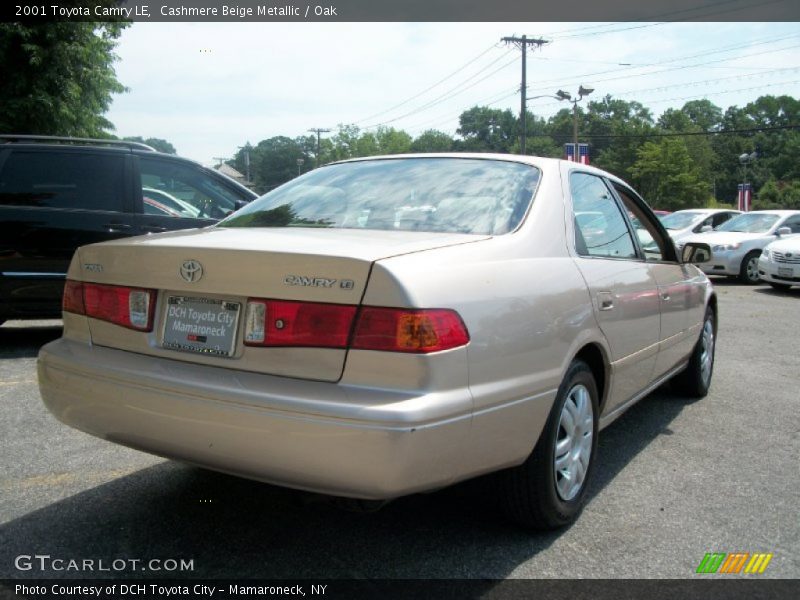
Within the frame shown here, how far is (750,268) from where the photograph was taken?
14312 mm

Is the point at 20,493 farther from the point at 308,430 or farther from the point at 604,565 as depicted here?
the point at 604,565

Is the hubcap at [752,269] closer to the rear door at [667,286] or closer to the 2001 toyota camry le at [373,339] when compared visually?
the rear door at [667,286]

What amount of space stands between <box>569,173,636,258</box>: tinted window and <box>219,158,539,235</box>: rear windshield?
32 centimetres

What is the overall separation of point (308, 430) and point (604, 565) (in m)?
1.26

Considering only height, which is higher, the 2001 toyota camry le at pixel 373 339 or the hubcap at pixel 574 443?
the 2001 toyota camry le at pixel 373 339

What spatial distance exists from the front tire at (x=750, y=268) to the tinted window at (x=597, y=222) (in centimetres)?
1175

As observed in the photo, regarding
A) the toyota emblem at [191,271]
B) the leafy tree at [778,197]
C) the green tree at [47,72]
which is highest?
the green tree at [47,72]

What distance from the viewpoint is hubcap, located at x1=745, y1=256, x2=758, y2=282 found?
14.3 metres

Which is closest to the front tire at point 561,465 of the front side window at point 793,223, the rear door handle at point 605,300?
the rear door handle at point 605,300

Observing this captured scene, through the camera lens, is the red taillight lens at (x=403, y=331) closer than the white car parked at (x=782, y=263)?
Yes

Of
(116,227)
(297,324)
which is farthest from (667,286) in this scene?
(116,227)

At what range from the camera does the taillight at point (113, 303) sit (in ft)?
8.55

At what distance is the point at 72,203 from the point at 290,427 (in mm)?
5140

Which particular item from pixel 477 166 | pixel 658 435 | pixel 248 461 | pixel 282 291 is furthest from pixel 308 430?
pixel 658 435
